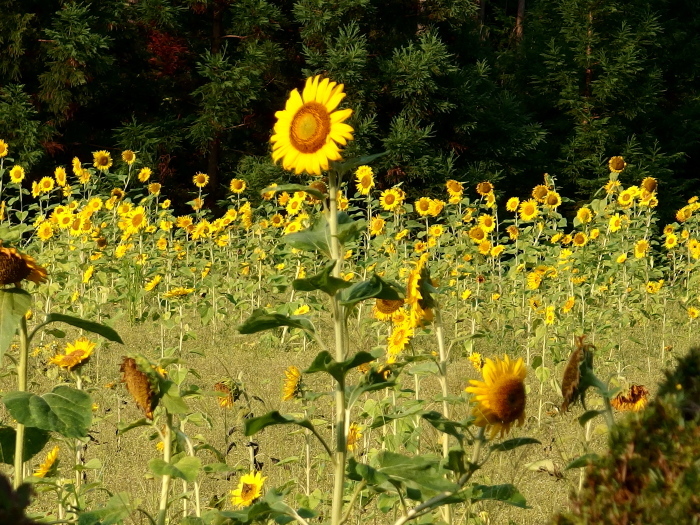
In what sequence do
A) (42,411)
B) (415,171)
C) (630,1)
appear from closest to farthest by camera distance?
1. (42,411)
2. (415,171)
3. (630,1)

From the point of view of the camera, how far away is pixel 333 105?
218cm

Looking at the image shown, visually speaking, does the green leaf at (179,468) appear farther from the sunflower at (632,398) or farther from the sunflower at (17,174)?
the sunflower at (17,174)

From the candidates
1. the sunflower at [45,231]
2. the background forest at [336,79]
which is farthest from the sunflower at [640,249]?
the background forest at [336,79]

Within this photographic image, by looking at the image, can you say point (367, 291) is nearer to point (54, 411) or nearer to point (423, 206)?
point (54, 411)

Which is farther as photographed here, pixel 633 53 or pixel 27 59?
pixel 633 53

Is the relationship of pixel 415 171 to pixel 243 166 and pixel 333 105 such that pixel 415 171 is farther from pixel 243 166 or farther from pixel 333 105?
pixel 333 105

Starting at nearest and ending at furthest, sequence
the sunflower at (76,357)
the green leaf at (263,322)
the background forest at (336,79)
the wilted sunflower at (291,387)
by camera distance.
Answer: the green leaf at (263,322) < the sunflower at (76,357) < the wilted sunflower at (291,387) < the background forest at (336,79)

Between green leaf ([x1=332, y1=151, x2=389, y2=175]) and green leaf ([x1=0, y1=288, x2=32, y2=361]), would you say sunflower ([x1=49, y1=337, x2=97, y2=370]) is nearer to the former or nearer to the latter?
green leaf ([x1=0, y1=288, x2=32, y2=361])

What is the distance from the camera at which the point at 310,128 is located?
2.17 meters

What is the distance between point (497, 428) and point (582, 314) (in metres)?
4.20

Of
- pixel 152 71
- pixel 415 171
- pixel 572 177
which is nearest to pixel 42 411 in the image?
pixel 415 171

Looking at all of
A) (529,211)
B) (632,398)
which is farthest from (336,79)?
(632,398)

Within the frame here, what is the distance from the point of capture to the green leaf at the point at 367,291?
6.48 feet

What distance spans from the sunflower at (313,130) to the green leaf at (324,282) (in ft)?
0.86
